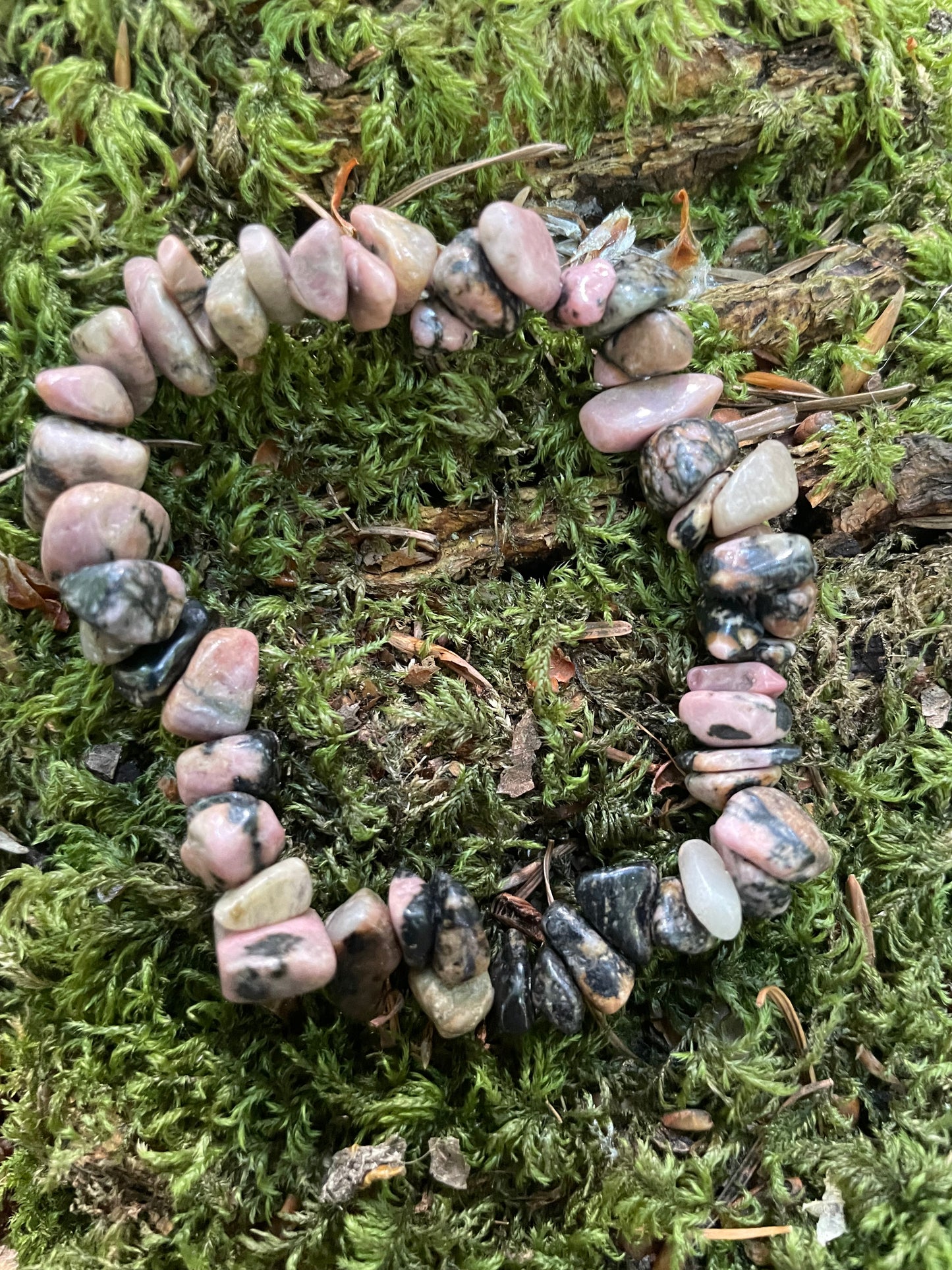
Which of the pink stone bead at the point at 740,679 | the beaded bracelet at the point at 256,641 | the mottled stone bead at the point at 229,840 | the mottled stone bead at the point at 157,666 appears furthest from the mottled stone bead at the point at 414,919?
the pink stone bead at the point at 740,679

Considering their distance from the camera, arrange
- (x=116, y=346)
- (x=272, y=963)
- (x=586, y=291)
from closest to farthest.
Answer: (x=272, y=963)
(x=116, y=346)
(x=586, y=291)

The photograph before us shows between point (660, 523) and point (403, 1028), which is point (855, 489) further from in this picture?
point (403, 1028)

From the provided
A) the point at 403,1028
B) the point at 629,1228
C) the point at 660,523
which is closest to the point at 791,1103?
the point at 629,1228

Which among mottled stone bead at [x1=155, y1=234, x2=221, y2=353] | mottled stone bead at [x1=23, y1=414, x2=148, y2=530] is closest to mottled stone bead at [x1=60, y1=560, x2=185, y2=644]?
mottled stone bead at [x1=23, y1=414, x2=148, y2=530]

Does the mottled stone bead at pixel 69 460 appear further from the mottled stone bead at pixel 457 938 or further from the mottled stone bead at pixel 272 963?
the mottled stone bead at pixel 457 938

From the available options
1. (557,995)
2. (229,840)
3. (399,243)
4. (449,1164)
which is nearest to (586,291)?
(399,243)

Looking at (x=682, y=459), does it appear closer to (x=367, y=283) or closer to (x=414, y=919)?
(x=367, y=283)

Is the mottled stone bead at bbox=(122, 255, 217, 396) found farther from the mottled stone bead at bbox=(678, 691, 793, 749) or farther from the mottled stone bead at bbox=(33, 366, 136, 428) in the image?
the mottled stone bead at bbox=(678, 691, 793, 749)
